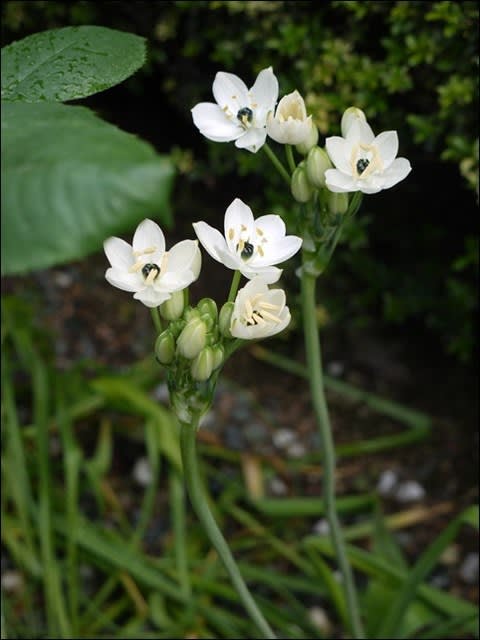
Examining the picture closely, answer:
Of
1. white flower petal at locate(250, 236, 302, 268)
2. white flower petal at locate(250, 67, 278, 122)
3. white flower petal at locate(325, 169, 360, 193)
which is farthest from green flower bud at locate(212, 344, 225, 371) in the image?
white flower petal at locate(250, 67, 278, 122)

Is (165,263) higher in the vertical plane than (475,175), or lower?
higher

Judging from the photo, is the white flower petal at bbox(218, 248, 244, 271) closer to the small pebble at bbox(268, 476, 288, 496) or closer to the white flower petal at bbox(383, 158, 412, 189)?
the white flower petal at bbox(383, 158, 412, 189)

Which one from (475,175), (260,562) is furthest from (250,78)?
(260,562)

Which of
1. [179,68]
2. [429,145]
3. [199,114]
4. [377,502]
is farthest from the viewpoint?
[179,68]

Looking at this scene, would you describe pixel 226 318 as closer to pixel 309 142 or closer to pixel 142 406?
pixel 309 142

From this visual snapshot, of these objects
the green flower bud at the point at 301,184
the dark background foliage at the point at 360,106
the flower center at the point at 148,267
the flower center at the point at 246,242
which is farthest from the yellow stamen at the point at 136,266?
the dark background foliage at the point at 360,106

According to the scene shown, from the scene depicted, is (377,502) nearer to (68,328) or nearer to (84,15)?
(68,328)

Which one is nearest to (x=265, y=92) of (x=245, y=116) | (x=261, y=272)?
(x=245, y=116)
